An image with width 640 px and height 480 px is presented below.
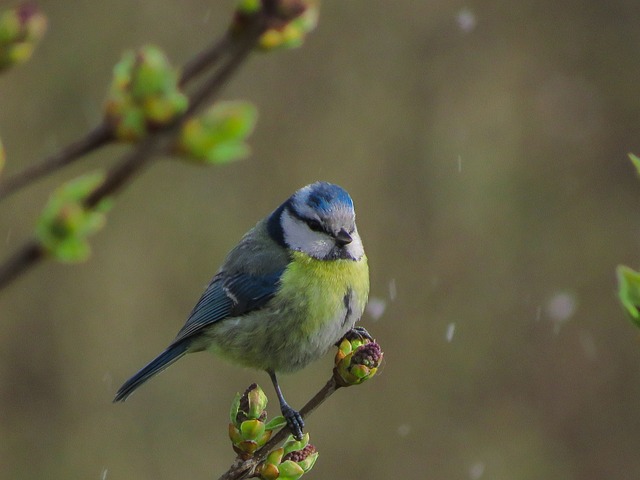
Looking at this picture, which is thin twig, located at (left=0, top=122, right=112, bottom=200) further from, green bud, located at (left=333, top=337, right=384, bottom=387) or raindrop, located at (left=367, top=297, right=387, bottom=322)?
raindrop, located at (left=367, top=297, right=387, bottom=322)

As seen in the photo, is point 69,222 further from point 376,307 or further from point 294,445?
point 376,307

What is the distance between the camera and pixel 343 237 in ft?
10.9

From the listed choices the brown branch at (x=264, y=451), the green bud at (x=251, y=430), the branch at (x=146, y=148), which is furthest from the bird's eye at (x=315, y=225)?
the branch at (x=146, y=148)

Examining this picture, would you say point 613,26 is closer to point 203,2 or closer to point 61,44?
point 203,2

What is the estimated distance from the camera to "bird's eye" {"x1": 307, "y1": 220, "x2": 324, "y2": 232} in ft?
11.0

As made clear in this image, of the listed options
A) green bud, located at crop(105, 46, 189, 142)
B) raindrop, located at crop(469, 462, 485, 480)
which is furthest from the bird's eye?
raindrop, located at crop(469, 462, 485, 480)

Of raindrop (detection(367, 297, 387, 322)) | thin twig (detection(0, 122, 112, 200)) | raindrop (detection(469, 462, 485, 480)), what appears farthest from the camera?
raindrop (detection(469, 462, 485, 480))

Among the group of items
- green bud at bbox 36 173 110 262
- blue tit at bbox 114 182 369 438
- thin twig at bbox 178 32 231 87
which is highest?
thin twig at bbox 178 32 231 87

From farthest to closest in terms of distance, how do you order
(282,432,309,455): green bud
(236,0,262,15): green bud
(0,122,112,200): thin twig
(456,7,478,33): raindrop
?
1. (456,7,478,33): raindrop
2. (282,432,309,455): green bud
3. (236,0,262,15): green bud
4. (0,122,112,200): thin twig

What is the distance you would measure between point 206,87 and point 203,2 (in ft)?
19.9

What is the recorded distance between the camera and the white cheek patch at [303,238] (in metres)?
3.37

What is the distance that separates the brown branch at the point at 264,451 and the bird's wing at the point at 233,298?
1339mm

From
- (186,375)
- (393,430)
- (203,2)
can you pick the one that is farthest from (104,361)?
(203,2)

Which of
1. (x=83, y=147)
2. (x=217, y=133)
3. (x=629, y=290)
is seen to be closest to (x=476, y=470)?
(x=629, y=290)
